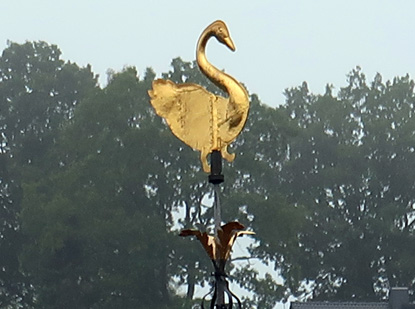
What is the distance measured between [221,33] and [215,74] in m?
0.34

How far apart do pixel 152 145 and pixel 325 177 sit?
14.2 m

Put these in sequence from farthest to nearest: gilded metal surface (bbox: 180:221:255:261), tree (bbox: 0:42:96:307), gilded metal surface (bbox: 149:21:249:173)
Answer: tree (bbox: 0:42:96:307) → gilded metal surface (bbox: 149:21:249:173) → gilded metal surface (bbox: 180:221:255:261)

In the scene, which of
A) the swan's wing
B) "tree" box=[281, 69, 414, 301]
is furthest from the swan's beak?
"tree" box=[281, 69, 414, 301]

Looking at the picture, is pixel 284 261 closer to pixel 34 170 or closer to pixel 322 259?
pixel 322 259

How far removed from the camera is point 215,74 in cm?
1098

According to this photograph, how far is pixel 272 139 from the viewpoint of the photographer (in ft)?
221

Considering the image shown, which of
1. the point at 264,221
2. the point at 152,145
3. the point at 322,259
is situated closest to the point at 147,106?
the point at 152,145

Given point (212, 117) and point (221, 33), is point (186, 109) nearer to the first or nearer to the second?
point (212, 117)

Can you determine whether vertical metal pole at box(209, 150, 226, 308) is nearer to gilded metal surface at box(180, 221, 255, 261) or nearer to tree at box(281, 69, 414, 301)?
gilded metal surface at box(180, 221, 255, 261)

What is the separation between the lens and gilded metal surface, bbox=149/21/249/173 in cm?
1087

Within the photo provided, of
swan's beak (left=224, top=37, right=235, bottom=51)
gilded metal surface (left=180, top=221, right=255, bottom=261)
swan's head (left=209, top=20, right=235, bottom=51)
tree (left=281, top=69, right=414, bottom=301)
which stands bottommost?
gilded metal surface (left=180, top=221, right=255, bottom=261)

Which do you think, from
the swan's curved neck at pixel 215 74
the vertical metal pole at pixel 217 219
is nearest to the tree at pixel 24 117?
the swan's curved neck at pixel 215 74

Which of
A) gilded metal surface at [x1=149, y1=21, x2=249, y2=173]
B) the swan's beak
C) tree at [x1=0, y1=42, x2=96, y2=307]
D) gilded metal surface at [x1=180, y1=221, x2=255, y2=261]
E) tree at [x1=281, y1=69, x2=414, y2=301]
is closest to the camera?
gilded metal surface at [x1=180, y1=221, x2=255, y2=261]

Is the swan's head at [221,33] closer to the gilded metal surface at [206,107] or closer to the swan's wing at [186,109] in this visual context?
the gilded metal surface at [206,107]
